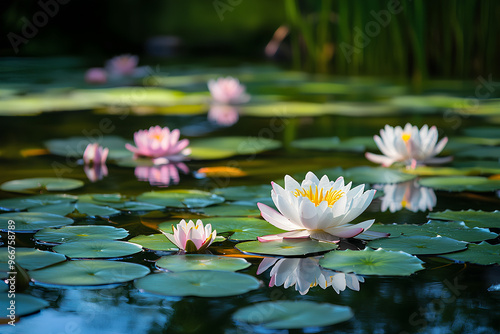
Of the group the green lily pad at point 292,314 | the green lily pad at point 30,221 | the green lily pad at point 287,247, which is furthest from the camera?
the green lily pad at point 30,221

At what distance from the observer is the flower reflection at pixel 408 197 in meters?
1.78

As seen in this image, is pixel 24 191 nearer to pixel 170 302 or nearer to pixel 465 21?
pixel 170 302

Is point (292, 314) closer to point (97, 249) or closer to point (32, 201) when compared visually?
point (97, 249)

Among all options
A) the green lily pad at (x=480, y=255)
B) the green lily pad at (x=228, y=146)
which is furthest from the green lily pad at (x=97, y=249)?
the green lily pad at (x=228, y=146)

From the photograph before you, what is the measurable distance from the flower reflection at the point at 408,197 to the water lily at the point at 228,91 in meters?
2.28

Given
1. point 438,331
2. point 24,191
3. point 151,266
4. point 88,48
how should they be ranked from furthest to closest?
point 88,48, point 24,191, point 151,266, point 438,331

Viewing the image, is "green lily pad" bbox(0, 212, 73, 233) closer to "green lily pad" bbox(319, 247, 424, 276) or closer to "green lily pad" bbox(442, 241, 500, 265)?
"green lily pad" bbox(319, 247, 424, 276)

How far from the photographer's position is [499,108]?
3.83m

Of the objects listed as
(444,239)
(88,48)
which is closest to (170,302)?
(444,239)

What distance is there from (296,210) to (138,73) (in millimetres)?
5343

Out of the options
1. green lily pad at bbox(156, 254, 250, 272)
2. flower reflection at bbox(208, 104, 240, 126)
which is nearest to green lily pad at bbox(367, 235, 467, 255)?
green lily pad at bbox(156, 254, 250, 272)

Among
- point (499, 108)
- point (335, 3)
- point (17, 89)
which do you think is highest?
point (335, 3)

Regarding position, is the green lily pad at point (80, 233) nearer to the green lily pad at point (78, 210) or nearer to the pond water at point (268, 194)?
the pond water at point (268, 194)

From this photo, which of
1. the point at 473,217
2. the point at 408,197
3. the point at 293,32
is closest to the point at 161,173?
the point at 408,197
